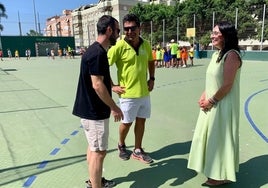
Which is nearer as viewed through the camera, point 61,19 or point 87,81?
point 87,81

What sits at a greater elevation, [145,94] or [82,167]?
[145,94]

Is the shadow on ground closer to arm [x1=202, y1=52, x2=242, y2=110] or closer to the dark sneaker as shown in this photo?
the dark sneaker

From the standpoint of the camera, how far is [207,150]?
10.2 ft

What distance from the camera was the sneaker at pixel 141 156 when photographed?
12.9 ft

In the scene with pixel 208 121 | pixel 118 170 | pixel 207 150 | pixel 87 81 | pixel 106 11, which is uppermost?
pixel 106 11

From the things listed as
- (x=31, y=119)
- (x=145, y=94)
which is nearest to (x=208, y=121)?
(x=145, y=94)

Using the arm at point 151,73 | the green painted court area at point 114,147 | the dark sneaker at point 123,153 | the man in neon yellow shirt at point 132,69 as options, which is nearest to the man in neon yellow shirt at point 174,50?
the green painted court area at point 114,147

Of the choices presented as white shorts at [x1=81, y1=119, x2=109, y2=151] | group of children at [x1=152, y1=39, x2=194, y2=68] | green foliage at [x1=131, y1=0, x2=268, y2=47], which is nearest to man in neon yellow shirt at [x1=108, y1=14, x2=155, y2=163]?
white shorts at [x1=81, y1=119, x2=109, y2=151]

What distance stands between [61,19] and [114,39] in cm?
10941

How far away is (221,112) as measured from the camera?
301cm

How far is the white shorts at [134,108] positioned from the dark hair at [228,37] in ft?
4.16

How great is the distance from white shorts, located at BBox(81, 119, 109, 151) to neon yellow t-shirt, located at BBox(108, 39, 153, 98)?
95cm

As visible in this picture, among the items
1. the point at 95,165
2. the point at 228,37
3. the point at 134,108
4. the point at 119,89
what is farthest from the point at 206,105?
the point at 95,165

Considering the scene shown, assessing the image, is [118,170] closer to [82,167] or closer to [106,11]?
[82,167]
